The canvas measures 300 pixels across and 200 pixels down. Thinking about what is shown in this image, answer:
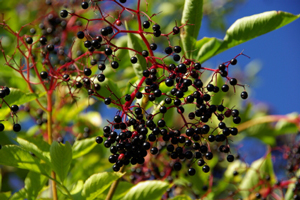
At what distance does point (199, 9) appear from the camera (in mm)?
1578

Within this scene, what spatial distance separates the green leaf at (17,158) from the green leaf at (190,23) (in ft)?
2.91

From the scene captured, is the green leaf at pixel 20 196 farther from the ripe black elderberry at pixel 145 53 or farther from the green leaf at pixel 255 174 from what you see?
the green leaf at pixel 255 174

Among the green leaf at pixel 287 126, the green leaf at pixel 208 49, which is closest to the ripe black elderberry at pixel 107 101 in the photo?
the green leaf at pixel 208 49

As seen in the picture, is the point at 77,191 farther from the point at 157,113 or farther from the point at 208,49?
the point at 208,49

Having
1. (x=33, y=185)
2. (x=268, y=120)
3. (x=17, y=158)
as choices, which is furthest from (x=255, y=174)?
(x=17, y=158)

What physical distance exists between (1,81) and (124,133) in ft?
7.24

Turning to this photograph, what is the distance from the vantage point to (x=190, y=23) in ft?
5.34

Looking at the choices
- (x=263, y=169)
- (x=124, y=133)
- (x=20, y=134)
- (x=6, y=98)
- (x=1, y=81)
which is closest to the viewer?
(x=124, y=133)

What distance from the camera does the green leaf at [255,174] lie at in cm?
251

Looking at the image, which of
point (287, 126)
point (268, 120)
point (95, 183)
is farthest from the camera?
point (287, 126)

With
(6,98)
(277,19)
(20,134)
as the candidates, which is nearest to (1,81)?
(20,134)

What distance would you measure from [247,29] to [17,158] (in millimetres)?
1232

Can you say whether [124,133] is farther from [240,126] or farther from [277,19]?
[240,126]

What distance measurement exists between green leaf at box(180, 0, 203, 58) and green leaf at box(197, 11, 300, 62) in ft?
0.20
